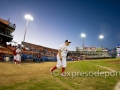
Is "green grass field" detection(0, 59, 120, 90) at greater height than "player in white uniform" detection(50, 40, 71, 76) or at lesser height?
lesser

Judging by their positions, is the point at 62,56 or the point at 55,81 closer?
the point at 55,81

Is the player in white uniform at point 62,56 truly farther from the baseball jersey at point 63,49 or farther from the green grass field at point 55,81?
the green grass field at point 55,81

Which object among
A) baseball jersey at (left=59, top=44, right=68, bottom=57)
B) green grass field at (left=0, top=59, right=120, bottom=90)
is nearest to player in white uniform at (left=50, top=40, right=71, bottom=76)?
baseball jersey at (left=59, top=44, right=68, bottom=57)

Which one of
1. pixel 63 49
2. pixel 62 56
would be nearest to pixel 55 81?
pixel 62 56

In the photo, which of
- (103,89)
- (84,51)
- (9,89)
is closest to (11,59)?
(9,89)

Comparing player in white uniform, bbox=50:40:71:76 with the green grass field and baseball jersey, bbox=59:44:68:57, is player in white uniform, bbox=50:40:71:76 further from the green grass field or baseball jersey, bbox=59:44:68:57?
the green grass field

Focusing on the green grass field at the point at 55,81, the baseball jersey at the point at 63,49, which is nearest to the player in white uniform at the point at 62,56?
the baseball jersey at the point at 63,49

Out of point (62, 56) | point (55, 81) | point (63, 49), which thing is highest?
point (63, 49)

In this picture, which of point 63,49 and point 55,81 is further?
point 63,49

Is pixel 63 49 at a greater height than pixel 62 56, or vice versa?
pixel 63 49

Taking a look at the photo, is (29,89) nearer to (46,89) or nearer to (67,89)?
(46,89)

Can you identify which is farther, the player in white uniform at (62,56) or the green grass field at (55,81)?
the player in white uniform at (62,56)

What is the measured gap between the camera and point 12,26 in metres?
→ 31.9

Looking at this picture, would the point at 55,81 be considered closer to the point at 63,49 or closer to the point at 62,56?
the point at 62,56
